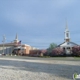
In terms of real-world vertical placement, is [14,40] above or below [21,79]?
above

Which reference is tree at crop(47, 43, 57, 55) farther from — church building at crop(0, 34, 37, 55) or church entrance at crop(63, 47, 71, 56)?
church building at crop(0, 34, 37, 55)

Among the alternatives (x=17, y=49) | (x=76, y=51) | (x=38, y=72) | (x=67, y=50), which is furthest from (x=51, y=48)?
(x=38, y=72)

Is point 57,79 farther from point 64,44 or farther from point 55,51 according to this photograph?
point 64,44

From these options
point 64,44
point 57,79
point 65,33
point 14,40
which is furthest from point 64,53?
point 57,79

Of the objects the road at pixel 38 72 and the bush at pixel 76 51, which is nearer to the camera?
the road at pixel 38 72

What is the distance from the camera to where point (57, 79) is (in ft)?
28.0

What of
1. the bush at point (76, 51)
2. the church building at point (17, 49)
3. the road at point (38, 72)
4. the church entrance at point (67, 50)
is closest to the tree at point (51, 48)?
the church entrance at point (67, 50)

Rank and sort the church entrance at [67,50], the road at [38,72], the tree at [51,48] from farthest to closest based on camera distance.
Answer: the tree at [51,48] → the church entrance at [67,50] → the road at [38,72]

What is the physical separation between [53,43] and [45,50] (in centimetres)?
777

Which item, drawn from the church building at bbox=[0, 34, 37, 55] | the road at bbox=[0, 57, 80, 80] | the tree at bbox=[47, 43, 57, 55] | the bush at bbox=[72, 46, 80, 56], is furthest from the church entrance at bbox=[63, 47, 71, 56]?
the road at bbox=[0, 57, 80, 80]

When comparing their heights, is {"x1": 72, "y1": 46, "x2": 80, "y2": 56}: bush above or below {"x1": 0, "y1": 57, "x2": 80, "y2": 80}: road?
above

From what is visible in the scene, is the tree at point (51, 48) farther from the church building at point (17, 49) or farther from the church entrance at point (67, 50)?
the church building at point (17, 49)

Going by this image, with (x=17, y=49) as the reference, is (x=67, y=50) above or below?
below

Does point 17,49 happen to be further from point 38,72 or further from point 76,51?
point 38,72
